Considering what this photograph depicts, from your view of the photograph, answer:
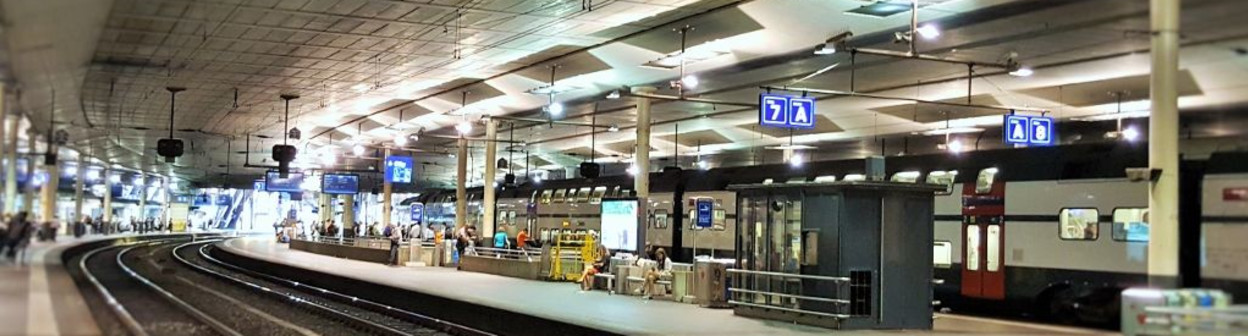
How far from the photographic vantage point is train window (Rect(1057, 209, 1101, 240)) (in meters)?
16.8

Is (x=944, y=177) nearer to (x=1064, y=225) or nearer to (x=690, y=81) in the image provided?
(x=1064, y=225)

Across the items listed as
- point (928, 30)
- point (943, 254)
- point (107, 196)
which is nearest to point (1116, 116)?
point (943, 254)

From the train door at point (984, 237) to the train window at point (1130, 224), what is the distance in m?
2.26

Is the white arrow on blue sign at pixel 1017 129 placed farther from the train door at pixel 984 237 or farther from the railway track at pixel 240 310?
the railway track at pixel 240 310

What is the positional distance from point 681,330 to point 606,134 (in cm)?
2769

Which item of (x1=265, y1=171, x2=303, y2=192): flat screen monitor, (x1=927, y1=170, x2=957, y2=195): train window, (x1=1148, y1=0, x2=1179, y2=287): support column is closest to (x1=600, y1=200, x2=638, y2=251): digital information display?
(x1=927, y1=170, x2=957, y2=195): train window

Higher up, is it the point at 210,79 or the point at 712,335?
the point at 210,79

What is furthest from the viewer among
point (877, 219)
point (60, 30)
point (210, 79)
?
point (210, 79)

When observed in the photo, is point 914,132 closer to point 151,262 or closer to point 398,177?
point 398,177

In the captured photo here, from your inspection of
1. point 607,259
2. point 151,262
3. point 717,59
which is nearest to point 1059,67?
point 717,59

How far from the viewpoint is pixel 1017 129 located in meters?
21.9

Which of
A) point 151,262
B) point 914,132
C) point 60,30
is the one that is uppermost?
point 914,132

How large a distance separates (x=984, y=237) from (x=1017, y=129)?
4029mm

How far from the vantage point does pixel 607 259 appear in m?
23.6
